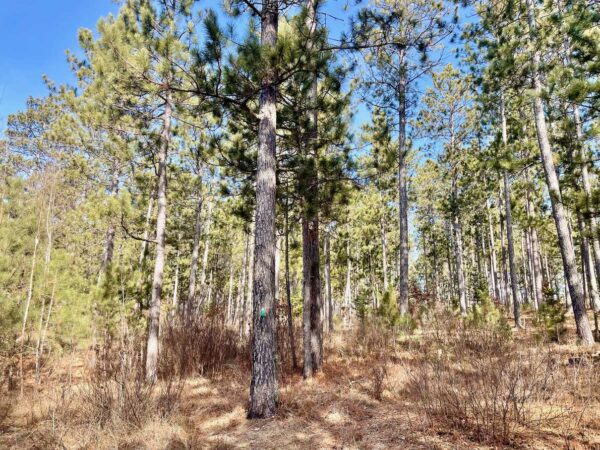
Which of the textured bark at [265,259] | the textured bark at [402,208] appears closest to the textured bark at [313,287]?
the textured bark at [265,259]

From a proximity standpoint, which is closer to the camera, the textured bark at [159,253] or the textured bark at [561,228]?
the textured bark at [159,253]

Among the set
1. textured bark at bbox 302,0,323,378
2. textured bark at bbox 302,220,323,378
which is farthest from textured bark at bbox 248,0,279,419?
textured bark at bbox 302,220,323,378

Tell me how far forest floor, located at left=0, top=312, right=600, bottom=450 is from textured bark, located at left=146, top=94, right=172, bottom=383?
5.66 ft

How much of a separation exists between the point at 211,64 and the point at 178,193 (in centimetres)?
693

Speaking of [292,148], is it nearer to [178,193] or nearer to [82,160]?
[178,193]

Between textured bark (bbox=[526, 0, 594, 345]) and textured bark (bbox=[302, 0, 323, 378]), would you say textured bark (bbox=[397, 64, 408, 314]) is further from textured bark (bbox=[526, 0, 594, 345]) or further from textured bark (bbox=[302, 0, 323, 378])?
textured bark (bbox=[302, 0, 323, 378])

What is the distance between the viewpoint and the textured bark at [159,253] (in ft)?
22.1

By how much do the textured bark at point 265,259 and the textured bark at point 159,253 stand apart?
3.12 metres

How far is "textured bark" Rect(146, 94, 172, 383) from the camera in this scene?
22.1 ft

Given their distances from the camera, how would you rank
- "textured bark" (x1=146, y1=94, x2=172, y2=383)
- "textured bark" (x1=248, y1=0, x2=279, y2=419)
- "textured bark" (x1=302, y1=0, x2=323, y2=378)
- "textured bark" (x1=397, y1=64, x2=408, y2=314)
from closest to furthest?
"textured bark" (x1=248, y1=0, x2=279, y2=419) → "textured bark" (x1=302, y1=0, x2=323, y2=378) → "textured bark" (x1=146, y1=94, x2=172, y2=383) → "textured bark" (x1=397, y1=64, x2=408, y2=314)

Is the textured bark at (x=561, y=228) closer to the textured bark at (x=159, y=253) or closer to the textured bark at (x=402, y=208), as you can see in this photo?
the textured bark at (x=402, y=208)

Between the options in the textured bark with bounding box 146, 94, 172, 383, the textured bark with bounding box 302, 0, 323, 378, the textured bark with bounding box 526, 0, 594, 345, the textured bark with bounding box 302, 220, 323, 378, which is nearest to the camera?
the textured bark with bounding box 302, 0, 323, 378

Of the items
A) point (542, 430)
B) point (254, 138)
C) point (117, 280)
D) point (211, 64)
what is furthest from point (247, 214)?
point (542, 430)

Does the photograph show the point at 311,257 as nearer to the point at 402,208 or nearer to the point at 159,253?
the point at 159,253
